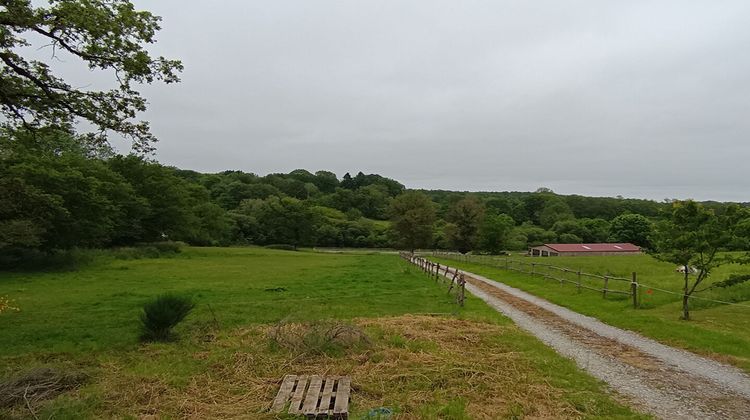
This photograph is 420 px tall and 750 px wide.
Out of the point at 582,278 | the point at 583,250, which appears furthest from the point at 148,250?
the point at 583,250

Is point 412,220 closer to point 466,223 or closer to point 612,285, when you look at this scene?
point 466,223

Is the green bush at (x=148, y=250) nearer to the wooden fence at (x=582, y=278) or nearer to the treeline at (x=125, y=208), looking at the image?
the treeline at (x=125, y=208)

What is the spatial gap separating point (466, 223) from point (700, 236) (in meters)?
70.5

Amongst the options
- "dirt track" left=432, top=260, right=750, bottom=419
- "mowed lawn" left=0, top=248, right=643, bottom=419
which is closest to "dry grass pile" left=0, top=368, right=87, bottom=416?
"mowed lawn" left=0, top=248, right=643, bottom=419

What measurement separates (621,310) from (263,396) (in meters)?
14.1

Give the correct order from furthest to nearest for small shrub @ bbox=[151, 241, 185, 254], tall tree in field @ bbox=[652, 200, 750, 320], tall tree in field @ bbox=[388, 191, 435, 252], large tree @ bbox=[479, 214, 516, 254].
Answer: tall tree in field @ bbox=[388, 191, 435, 252]
large tree @ bbox=[479, 214, 516, 254]
small shrub @ bbox=[151, 241, 185, 254]
tall tree in field @ bbox=[652, 200, 750, 320]

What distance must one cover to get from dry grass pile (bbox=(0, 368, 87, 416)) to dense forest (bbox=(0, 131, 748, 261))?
20.5ft

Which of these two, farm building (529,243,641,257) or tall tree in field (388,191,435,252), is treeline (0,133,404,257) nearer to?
tall tree in field (388,191,435,252)

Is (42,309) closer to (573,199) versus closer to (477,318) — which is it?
(477,318)

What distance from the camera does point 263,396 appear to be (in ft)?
25.4

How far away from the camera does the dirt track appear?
7453 millimetres

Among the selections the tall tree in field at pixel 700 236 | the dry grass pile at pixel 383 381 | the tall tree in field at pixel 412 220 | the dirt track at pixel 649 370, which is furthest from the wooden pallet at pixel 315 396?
the tall tree in field at pixel 412 220

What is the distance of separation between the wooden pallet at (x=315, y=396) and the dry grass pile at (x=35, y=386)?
11.2 ft

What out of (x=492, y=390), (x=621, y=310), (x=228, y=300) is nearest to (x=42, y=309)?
(x=228, y=300)
